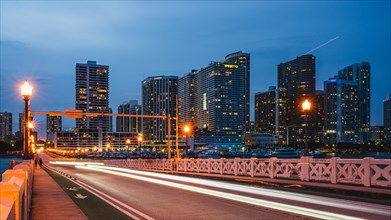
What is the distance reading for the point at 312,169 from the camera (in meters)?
22.3

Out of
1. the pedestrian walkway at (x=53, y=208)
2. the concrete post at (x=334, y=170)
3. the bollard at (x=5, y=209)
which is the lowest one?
the pedestrian walkway at (x=53, y=208)

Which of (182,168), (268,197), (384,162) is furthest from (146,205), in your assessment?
(182,168)

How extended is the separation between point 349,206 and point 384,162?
15.1 ft

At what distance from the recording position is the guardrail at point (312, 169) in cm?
1841

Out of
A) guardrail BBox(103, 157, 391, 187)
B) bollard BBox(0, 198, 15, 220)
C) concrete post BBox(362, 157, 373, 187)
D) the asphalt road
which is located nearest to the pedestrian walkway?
the asphalt road

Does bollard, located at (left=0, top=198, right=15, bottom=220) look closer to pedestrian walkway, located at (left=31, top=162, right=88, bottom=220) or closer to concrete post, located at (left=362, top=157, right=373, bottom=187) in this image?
pedestrian walkway, located at (left=31, top=162, right=88, bottom=220)

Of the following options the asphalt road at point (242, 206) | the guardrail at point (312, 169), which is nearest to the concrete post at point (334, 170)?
the guardrail at point (312, 169)

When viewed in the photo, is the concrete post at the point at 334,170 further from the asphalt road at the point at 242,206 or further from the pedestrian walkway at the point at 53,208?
the pedestrian walkway at the point at 53,208

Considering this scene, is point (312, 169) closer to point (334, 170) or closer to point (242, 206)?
point (334, 170)

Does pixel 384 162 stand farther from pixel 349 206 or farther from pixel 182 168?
pixel 182 168

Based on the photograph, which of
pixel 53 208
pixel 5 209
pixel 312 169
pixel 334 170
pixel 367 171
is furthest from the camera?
pixel 312 169

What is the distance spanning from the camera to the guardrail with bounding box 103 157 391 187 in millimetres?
18406

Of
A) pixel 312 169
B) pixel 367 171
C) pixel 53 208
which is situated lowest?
pixel 53 208

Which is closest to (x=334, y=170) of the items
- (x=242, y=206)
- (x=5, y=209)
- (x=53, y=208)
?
(x=242, y=206)
